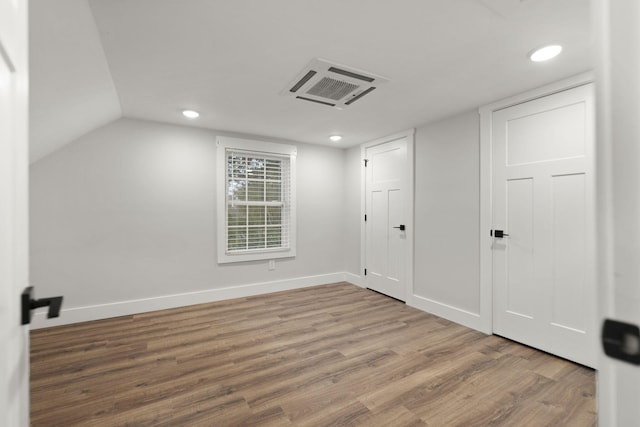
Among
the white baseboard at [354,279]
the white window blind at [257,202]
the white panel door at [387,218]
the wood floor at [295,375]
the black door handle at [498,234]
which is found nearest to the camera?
the wood floor at [295,375]

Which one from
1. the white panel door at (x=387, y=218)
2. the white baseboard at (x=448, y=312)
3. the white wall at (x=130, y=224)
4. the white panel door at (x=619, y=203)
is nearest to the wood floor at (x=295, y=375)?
the white baseboard at (x=448, y=312)

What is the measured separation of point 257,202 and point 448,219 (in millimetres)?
2544

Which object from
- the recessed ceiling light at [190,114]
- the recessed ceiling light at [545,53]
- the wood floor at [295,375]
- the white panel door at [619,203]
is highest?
the recessed ceiling light at [190,114]

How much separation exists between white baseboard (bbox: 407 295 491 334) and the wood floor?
0.10 metres

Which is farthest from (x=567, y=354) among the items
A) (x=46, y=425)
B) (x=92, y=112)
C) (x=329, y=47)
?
(x=92, y=112)

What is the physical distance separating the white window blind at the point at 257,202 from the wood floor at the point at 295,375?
1218 millimetres

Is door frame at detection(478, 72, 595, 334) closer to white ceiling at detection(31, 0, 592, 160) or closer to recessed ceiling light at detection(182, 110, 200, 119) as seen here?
white ceiling at detection(31, 0, 592, 160)

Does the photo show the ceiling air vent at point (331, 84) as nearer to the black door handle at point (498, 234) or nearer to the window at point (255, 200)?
the window at point (255, 200)

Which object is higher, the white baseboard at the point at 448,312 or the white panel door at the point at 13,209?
the white panel door at the point at 13,209

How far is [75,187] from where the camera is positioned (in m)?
2.97

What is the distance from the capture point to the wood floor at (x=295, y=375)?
1.64m

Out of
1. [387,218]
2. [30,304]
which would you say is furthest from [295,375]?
[387,218]

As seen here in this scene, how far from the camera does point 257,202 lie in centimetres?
402

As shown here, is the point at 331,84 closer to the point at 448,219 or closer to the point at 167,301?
the point at 448,219
